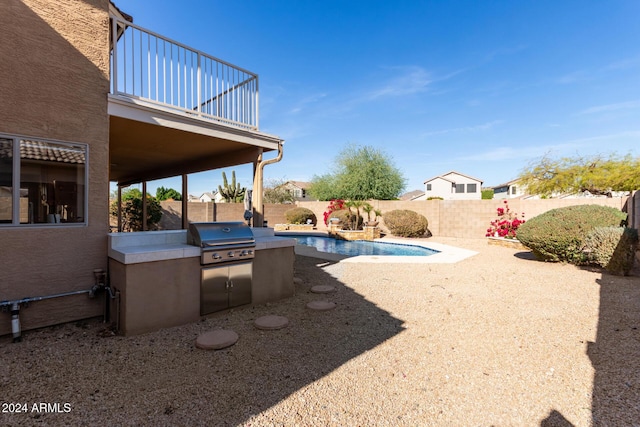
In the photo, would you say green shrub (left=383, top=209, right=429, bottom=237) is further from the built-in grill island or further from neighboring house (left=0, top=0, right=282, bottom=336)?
neighboring house (left=0, top=0, right=282, bottom=336)

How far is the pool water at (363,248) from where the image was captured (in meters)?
12.2

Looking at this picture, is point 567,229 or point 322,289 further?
point 567,229

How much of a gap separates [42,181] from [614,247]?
11.5 meters

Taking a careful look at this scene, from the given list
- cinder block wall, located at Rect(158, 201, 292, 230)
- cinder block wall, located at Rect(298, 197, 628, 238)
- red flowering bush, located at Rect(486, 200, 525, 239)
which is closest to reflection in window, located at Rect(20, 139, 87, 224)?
cinder block wall, located at Rect(158, 201, 292, 230)

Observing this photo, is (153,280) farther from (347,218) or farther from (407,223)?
(347,218)

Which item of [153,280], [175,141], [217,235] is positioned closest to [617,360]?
[217,235]

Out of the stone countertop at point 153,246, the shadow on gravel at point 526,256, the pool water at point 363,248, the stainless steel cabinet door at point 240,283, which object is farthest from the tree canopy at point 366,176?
the stainless steel cabinet door at point 240,283

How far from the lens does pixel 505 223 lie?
45.4ft

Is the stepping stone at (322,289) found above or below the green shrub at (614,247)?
below

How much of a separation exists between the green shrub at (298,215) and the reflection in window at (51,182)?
1659 centimetres

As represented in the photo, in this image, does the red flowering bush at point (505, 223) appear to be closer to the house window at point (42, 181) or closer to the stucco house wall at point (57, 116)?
the stucco house wall at point (57, 116)

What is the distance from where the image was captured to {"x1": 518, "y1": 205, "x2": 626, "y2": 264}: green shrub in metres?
7.75

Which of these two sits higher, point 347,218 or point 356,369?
point 347,218

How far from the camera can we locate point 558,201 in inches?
542
